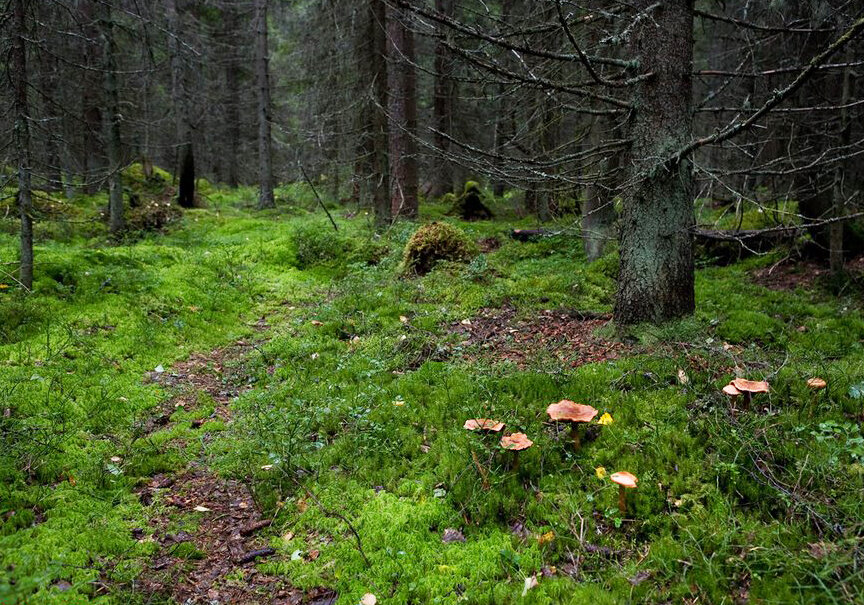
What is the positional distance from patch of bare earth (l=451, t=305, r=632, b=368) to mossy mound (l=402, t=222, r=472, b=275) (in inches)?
93.1

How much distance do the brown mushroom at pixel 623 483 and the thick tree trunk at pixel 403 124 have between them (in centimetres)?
999

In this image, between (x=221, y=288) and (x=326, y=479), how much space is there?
6.14 m

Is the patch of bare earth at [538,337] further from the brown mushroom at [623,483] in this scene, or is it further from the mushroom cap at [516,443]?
the brown mushroom at [623,483]

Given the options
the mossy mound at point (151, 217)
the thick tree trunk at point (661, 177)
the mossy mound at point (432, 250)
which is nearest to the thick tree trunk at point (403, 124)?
the mossy mound at point (432, 250)

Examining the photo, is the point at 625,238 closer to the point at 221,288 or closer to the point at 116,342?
the point at 116,342

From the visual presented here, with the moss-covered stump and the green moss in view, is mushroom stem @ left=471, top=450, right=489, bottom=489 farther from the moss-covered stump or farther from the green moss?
the moss-covered stump

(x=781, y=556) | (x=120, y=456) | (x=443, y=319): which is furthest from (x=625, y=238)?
(x=120, y=456)

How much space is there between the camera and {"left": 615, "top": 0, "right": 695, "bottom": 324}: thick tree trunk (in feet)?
16.9

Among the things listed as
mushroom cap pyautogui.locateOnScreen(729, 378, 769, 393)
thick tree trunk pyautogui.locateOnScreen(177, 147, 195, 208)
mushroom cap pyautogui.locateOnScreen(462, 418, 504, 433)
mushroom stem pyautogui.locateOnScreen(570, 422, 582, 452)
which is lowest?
mushroom stem pyautogui.locateOnScreen(570, 422, 582, 452)

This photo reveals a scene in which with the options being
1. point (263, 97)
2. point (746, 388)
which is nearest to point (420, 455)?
point (746, 388)

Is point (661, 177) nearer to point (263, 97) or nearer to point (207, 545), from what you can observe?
point (207, 545)

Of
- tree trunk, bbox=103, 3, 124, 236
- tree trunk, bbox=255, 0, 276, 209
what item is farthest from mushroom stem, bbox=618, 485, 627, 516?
tree trunk, bbox=255, 0, 276, 209

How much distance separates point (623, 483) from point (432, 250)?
7.12 metres

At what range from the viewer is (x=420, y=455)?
13.9 ft
